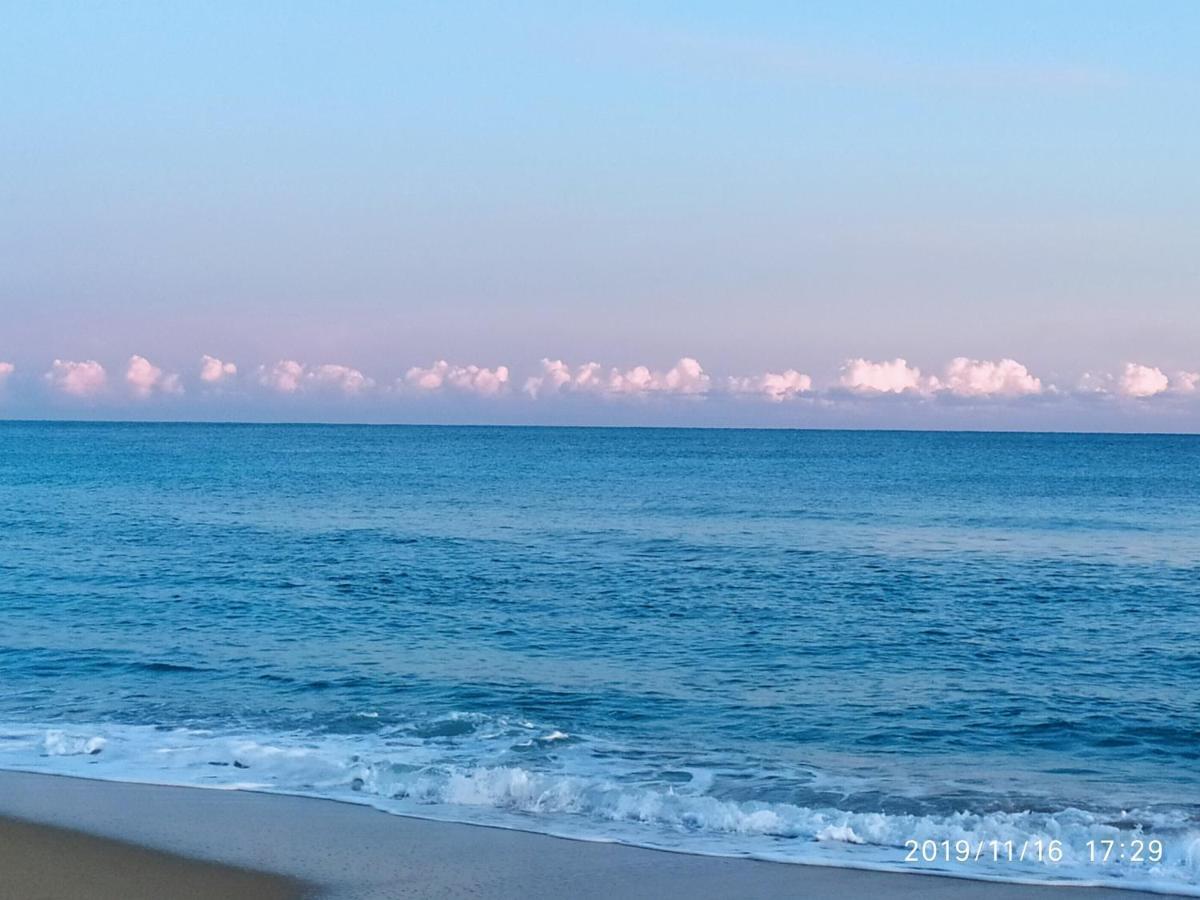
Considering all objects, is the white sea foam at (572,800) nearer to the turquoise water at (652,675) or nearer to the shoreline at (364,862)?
the turquoise water at (652,675)

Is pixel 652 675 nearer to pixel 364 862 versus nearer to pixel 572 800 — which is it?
pixel 572 800

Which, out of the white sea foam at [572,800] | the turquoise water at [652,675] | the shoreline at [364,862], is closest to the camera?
the shoreline at [364,862]

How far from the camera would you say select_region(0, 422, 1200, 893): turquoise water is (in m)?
13.2

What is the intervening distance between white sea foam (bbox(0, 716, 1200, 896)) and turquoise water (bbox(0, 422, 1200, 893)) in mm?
45

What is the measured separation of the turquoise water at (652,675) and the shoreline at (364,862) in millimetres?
524

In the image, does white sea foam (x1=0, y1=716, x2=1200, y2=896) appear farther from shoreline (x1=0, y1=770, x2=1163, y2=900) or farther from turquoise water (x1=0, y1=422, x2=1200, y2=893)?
shoreline (x1=0, y1=770, x2=1163, y2=900)

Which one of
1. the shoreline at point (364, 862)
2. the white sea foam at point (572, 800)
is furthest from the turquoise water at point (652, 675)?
the shoreline at point (364, 862)

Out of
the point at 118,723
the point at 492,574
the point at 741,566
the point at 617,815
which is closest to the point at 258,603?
the point at 492,574

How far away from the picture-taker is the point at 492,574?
31703 mm

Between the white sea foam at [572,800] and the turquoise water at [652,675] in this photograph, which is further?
the turquoise water at [652,675]

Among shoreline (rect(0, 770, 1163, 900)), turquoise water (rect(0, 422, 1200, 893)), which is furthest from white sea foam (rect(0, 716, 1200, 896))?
shoreline (rect(0, 770, 1163, 900))

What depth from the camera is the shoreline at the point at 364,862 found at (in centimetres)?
1044

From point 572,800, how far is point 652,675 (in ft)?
21.9

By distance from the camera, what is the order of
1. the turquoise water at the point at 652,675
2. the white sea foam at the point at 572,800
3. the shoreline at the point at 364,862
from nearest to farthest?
the shoreline at the point at 364,862
the white sea foam at the point at 572,800
the turquoise water at the point at 652,675
